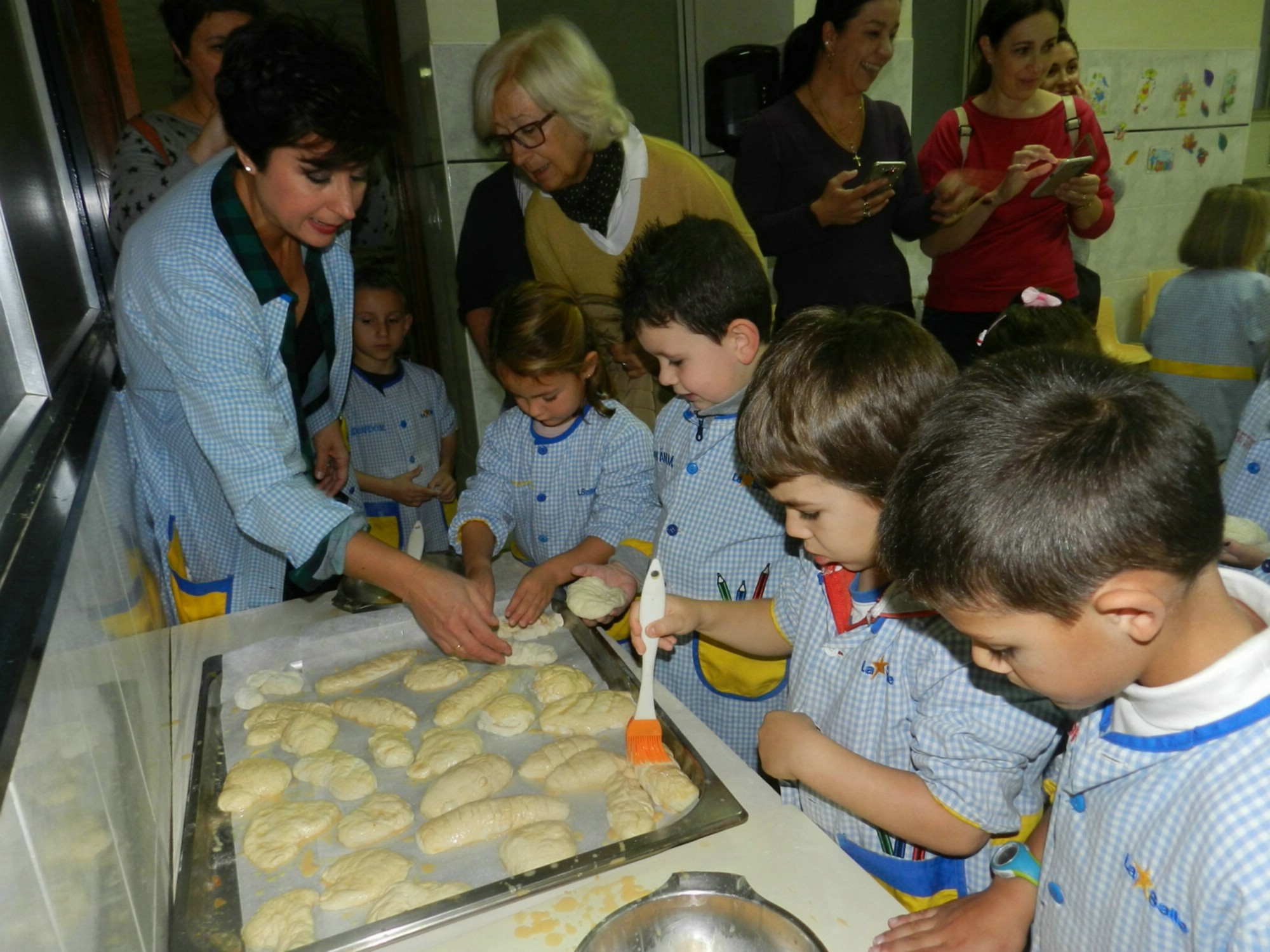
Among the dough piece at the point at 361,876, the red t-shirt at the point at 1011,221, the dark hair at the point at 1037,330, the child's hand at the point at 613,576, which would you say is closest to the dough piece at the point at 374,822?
the dough piece at the point at 361,876

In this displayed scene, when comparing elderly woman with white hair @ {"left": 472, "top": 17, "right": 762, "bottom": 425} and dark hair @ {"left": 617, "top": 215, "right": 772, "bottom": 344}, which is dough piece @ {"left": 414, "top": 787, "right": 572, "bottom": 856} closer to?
dark hair @ {"left": 617, "top": 215, "right": 772, "bottom": 344}

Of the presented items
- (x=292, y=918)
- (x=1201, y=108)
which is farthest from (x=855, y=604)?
(x=1201, y=108)

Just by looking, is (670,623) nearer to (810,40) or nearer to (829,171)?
(829,171)

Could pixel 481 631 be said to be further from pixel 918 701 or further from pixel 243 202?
pixel 243 202

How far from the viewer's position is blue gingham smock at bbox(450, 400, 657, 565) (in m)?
1.78

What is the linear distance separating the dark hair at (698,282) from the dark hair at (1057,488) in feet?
2.30

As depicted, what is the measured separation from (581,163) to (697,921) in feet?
5.49

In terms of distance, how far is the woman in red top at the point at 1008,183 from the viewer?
2.31 metres

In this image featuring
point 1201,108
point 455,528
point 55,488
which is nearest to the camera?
point 55,488

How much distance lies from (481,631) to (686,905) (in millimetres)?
595

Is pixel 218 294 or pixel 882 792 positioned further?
pixel 218 294

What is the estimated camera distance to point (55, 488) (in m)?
0.86

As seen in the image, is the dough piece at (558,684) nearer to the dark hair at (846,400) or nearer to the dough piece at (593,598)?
the dough piece at (593,598)

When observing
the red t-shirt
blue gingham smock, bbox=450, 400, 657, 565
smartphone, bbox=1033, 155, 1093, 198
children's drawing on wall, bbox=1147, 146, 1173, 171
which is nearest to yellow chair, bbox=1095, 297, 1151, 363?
children's drawing on wall, bbox=1147, 146, 1173, 171
